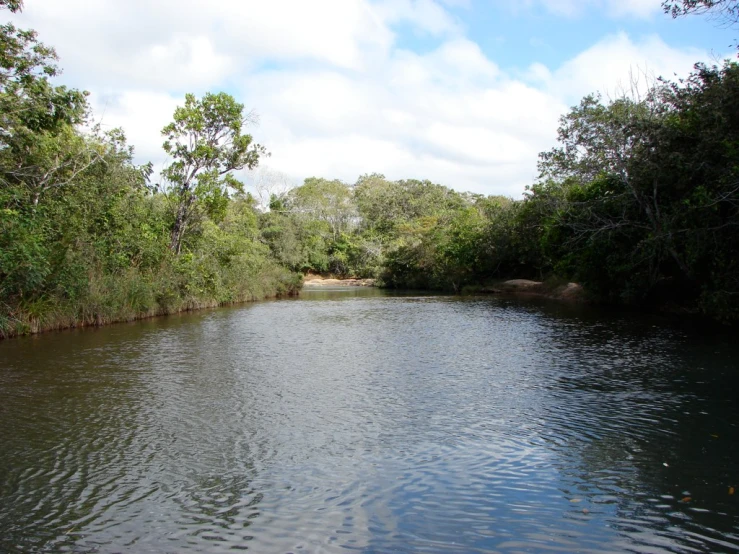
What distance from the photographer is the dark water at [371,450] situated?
506 cm

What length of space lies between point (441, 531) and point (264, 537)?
1.58 meters

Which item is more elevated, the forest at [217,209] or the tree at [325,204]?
the tree at [325,204]

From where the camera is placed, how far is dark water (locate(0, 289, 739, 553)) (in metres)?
5.06

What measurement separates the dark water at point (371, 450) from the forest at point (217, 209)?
14.4ft

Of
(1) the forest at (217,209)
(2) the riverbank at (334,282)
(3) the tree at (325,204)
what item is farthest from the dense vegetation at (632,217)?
(3) the tree at (325,204)

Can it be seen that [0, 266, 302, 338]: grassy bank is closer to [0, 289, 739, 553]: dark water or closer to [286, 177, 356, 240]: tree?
[0, 289, 739, 553]: dark water

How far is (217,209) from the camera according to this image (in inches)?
1157

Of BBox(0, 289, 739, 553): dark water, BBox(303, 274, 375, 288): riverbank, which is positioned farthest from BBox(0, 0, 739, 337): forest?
BBox(303, 274, 375, 288): riverbank

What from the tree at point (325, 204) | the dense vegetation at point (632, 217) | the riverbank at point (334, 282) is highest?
the tree at point (325, 204)

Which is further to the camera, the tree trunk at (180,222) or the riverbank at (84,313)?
the tree trunk at (180,222)

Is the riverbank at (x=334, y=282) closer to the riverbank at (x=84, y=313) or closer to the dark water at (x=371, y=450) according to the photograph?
the riverbank at (x=84, y=313)

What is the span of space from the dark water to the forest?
439cm

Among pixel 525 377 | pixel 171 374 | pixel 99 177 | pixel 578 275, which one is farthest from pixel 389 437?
pixel 578 275

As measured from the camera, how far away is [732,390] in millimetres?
10102
